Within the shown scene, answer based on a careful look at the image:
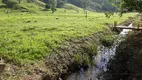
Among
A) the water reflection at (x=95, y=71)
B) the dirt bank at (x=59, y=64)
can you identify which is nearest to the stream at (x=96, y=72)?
the water reflection at (x=95, y=71)

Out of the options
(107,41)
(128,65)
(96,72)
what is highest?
(128,65)

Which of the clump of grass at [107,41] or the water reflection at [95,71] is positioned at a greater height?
the clump of grass at [107,41]

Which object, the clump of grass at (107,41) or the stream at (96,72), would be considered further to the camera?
the clump of grass at (107,41)

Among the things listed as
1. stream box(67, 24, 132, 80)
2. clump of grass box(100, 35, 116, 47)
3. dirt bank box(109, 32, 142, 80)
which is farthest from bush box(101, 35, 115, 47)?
dirt bank box(109, 32, 142, 80)

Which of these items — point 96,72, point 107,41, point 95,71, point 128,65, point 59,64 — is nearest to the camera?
point 128,65

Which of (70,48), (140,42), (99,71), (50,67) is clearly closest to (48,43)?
(70,48)

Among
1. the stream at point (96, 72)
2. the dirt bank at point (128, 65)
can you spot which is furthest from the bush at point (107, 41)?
the dirt bank at point (128, 65)

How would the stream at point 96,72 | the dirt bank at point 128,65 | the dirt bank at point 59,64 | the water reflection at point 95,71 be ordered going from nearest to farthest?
the dirt bank at point 59,64, the dirt bank at point 128,65, the stream at point 96,72, the water reflection at point 95,71

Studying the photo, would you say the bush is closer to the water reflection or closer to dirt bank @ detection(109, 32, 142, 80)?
the water reflection

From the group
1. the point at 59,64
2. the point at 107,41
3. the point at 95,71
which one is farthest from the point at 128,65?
the point at 107,41

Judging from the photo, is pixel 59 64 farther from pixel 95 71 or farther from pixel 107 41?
pixel 107 41

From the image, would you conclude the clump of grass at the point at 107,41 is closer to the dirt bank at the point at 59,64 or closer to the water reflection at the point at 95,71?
the dirt bank at the point at 59,64

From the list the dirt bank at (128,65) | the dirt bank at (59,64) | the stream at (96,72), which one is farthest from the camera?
the stream at (96,72)

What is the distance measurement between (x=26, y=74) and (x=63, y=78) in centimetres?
536
